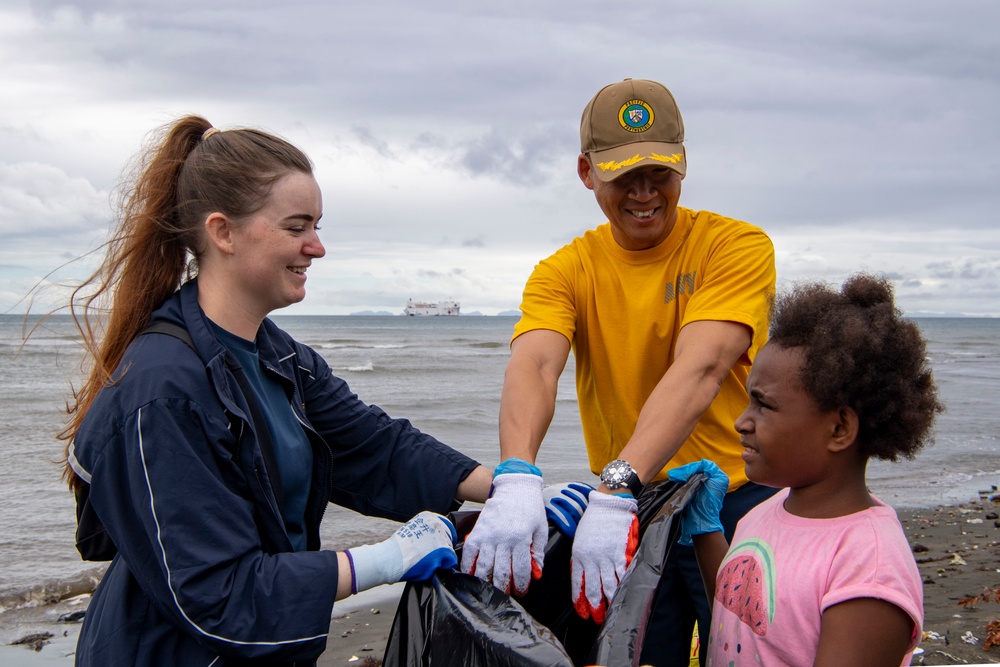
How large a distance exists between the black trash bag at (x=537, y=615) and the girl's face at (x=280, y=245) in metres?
0.72

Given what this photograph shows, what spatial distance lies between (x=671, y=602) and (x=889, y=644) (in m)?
0.80

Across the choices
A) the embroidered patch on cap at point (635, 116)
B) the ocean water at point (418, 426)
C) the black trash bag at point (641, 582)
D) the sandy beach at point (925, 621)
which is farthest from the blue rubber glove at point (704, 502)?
the sandy beach at point (925, 621)

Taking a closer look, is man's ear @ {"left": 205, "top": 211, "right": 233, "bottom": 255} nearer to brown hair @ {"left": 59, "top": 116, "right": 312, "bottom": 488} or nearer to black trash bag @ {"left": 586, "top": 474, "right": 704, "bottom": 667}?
brown hair @ {"left": 59, "top": 116, "right": 312, "bottom": 488}

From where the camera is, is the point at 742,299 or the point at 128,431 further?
the point at 742,299

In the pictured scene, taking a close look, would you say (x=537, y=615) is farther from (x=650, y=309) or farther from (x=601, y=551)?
(x=650, y=309)

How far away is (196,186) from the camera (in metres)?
2.08

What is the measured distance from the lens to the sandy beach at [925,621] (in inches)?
167

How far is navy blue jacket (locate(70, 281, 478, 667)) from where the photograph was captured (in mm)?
1670

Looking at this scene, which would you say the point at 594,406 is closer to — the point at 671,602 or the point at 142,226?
the point at 671,602

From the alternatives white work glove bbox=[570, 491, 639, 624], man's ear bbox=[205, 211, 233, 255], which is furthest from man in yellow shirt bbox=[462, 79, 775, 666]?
man's ear bbox=[205, 211, 233, 255]

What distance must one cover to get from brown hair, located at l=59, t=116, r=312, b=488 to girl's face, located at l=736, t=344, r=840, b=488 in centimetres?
118

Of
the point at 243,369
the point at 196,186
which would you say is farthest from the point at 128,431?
the point at 196,186

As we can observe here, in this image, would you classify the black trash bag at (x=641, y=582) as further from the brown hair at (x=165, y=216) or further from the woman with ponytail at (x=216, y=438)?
the brown hair at (x=165, y=216)

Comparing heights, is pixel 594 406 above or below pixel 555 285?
below
